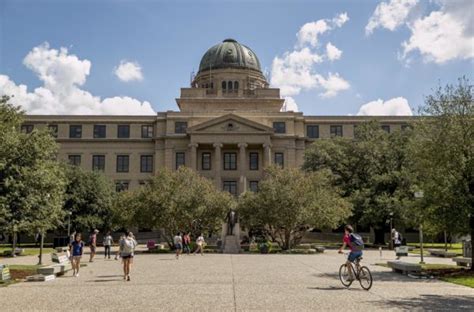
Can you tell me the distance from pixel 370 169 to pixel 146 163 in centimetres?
3471

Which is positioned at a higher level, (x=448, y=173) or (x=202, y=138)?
(x=202, y=138)

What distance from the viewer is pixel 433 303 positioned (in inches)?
531

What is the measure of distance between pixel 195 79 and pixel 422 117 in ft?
236

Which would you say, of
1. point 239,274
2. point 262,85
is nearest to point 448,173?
point 239,274

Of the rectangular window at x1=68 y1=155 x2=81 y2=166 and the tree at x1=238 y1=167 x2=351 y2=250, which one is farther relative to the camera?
the rectangular window at x1=68 y1=155 x2=81 y2=166

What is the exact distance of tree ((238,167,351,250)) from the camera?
4088cm

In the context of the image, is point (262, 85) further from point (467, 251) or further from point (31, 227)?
point (31, 227)

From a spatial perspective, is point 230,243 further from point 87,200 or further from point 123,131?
point 123,131

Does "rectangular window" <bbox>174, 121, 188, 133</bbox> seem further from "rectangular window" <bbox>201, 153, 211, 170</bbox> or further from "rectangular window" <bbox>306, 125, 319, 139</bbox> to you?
"rectangular window" <bbox>306, 125, 319, 139</bbox>

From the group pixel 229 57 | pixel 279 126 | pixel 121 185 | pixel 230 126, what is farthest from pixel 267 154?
pixel 229 57

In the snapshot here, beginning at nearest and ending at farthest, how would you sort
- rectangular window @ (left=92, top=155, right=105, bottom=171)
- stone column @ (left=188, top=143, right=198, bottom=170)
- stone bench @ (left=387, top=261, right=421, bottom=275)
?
stone bench @ (left=387, top=261, right=421, bottom=275), stone column @ (left=188, top=143, right=198, bottom=170), rectangular window @ (left=92, top=155, right=105, bottom=171)

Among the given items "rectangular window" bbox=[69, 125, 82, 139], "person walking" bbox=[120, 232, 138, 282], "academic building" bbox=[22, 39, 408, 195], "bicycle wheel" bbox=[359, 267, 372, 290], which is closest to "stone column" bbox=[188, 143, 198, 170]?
"academic building" bbox=[22, 39, 408, 195]

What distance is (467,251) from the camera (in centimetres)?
2927

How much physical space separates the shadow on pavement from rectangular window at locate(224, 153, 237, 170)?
58871 millimetres
